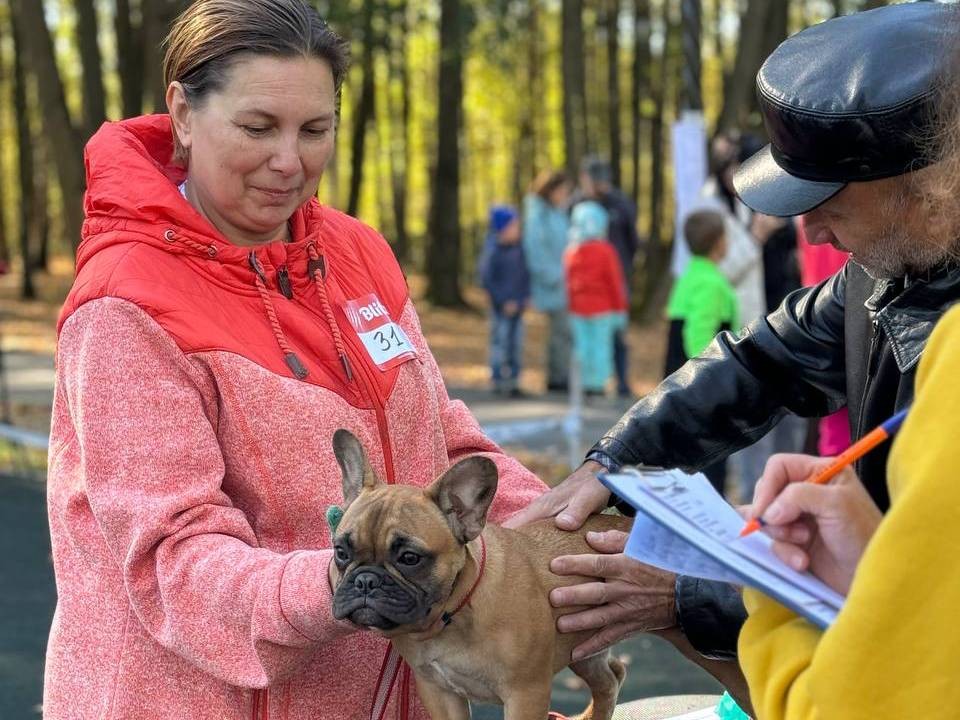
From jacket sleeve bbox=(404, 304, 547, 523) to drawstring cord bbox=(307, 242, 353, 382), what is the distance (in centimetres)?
27

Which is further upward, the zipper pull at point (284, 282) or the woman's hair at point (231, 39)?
the woman's hair at point (231, 39)

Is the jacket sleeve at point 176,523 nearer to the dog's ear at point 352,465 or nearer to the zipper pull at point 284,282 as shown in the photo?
the dog's ear at point 352,465

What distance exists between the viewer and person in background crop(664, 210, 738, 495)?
9117 mm

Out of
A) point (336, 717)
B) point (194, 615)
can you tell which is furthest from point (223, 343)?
point (336, 717)

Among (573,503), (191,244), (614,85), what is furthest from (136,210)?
(614,85)

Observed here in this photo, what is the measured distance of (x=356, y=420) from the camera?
2.64 m

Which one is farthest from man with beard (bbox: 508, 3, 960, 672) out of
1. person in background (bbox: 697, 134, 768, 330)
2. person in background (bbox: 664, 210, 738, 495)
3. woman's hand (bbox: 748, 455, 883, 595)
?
person in background (bbox: 697, 134, 768, 330)

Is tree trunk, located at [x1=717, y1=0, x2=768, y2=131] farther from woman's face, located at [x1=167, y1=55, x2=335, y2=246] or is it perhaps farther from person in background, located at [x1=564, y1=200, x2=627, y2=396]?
woman's face, located at [x1=167, y1=55, x2=335, y2=246]

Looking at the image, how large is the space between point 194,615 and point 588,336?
11962 mm

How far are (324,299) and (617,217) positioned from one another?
14.4 metres

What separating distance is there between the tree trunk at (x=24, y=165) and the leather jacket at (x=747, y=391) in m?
28.5

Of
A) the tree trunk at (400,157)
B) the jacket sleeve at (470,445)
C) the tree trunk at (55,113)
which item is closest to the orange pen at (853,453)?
the jacket sleeve at (470,445)

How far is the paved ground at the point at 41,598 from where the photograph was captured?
266 inches

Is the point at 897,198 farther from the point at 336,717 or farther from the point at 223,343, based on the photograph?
the point at 336,717
